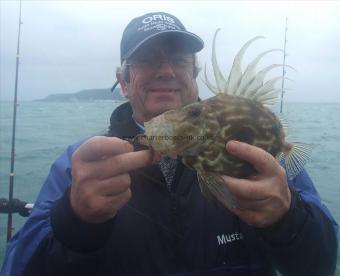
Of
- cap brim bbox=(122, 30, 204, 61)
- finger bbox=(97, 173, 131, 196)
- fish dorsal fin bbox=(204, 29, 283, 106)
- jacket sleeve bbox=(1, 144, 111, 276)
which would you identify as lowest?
jacket sleeve bbox=(1, 144, 111, 276)

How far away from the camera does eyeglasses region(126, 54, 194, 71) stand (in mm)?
3369

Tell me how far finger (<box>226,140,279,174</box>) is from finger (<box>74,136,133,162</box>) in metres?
0.60

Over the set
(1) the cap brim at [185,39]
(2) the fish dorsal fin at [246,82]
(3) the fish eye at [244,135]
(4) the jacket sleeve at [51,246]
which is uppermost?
(1) the cap brim at [185,39]

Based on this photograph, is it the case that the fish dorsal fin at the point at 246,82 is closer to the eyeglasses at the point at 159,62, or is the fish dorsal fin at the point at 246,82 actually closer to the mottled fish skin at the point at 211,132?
the mottled fish skin at the point at 211,132

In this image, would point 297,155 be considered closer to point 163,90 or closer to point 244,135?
point 244,135

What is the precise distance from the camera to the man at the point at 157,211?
212 centimetres

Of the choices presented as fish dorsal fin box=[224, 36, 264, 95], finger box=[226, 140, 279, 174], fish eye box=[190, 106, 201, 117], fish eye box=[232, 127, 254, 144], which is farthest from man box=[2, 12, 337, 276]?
fish dorsal fin box=[224, 36, 264, 95]

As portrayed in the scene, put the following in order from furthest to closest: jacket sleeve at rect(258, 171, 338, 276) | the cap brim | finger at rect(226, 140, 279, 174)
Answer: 1. the cap brim
2. jacket sleeve at rect(258, 171, 338, 276)
3. finger at rect(226, 140, 279, 174)

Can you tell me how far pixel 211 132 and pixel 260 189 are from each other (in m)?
0.42

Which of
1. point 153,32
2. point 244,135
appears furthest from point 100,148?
point 153,32

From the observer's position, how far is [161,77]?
3.34 m

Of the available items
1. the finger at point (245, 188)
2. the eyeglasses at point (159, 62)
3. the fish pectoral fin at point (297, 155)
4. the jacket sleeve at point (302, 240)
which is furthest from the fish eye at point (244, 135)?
the eyeglasses at point (159, 62)

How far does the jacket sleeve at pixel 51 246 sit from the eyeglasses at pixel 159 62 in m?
1.17

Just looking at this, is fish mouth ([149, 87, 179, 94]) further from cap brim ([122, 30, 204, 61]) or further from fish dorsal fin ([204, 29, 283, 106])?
fish dorsal fin ([204, 29, 283, 106])
